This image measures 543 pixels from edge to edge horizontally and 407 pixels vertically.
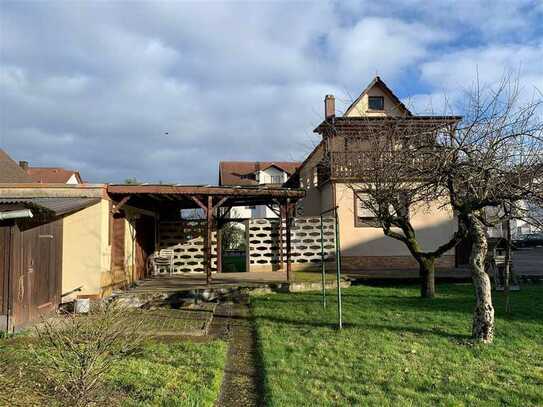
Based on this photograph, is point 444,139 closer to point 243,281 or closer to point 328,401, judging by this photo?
point 328,401

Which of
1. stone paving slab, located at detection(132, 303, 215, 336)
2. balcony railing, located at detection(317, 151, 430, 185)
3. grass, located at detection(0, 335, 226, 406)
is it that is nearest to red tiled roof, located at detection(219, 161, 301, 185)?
balcony railing, located at detection(317, 151, 430, 185)

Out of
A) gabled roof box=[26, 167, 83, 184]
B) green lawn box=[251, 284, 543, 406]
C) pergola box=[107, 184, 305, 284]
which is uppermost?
gabled roof box=[26, 167, 83, 184]

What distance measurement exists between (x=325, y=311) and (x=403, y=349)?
296 cm

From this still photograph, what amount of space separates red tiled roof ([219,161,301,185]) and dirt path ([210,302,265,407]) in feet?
127

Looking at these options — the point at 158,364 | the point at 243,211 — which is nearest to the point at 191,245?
the point at 158,364

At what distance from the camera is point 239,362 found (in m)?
6.07

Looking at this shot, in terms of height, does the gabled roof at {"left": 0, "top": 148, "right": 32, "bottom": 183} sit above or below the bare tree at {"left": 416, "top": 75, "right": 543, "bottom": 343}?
above

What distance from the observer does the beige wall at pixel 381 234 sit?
16750mm

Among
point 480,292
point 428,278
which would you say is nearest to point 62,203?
point 480,292

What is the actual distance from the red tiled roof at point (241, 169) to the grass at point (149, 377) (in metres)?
41.4

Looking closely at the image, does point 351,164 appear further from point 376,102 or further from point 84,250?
point 376,102

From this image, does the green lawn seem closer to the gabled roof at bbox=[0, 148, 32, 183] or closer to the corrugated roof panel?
the corrugated roof panel

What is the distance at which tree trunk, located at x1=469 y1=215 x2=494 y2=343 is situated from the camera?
6.57m

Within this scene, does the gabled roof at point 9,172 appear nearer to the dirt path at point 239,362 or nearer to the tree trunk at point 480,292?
the dirt path at point 239,362
